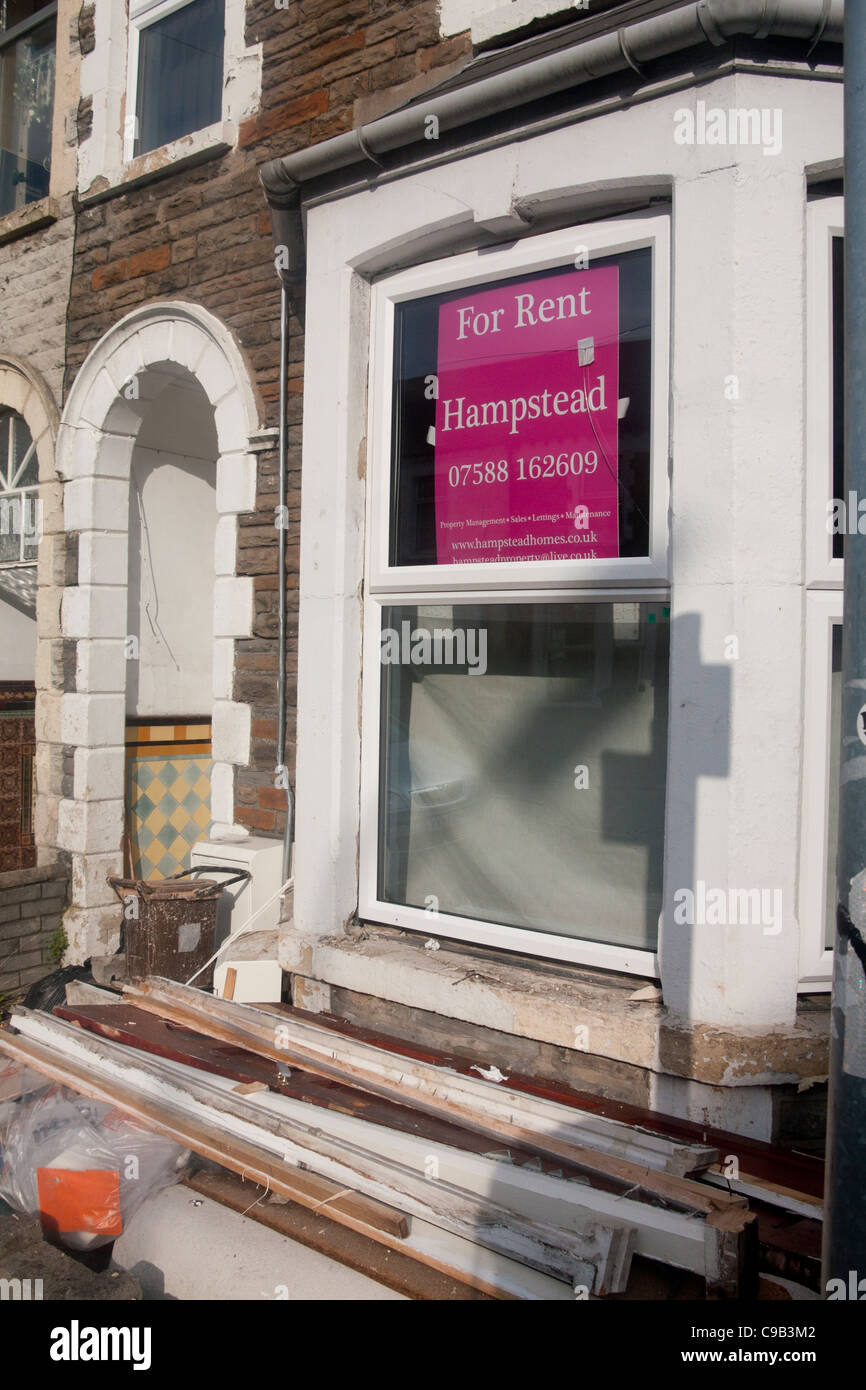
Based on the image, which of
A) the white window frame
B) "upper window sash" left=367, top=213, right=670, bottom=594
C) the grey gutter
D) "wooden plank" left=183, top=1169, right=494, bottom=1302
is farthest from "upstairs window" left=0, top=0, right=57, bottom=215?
"wooden plank" left=183, top=1169, right=494, bottom=1302

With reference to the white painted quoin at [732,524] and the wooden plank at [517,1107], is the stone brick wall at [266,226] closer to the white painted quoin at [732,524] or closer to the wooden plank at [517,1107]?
the white painted quoin at [732,524]

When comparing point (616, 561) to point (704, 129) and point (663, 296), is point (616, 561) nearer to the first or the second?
point (663, 296)

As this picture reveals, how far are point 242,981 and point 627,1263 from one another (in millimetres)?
2363

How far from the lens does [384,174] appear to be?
14.2 feet

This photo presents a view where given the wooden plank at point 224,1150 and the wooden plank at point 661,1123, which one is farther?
the wooden plank at point 661,1123

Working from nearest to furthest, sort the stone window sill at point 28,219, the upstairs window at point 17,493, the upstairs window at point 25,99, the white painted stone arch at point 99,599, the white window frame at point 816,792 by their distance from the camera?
the white window frame at point 816,792
the white painted stone arch at point 99,599
the stone window sill at point 28,219
the upstairs window at point 17,493
the upstairs window at point 25,99

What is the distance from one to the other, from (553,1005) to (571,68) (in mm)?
3289

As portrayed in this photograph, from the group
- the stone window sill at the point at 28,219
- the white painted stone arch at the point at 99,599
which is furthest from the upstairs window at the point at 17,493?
the stone window sill at the point at 28,219

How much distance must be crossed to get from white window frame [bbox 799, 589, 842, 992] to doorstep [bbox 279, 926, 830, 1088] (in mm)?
184

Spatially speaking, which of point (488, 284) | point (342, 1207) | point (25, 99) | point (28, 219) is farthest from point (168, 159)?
point (342, 1207)

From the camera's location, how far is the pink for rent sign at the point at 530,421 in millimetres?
3852

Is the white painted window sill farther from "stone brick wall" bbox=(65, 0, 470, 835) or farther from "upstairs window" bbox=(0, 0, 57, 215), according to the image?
"upstairs window" bbox=(0, 0, 57, 215)

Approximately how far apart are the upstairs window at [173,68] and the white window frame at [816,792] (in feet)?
16.0

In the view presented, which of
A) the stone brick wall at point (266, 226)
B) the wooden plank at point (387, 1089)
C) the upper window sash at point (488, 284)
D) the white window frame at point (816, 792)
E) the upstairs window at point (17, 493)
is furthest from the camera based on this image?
the upstairs window at point (17, 493)
